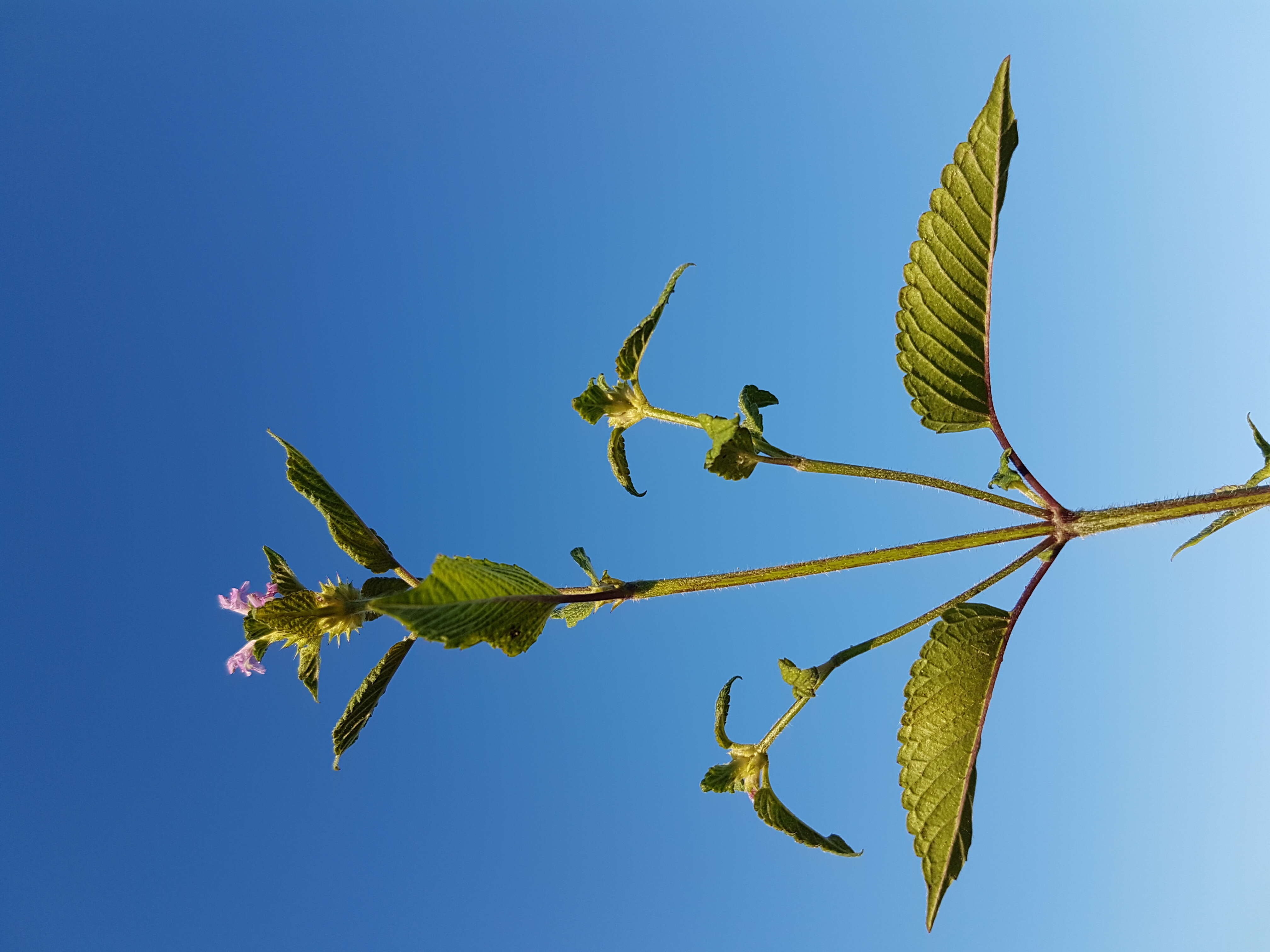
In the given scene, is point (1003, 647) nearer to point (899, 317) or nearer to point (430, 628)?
point (899, 317)

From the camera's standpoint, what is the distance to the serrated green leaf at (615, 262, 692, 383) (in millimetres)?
1203

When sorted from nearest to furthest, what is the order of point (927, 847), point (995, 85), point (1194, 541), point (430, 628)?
1. point (430, 628)
2. point (995, 85)
3. point (1194, 541)
4. point (927, 847)

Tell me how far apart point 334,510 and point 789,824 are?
92 centimetres

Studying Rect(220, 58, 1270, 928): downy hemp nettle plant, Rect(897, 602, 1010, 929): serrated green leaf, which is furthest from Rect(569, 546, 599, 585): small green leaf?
Rect(897, 602, 1010, 929): serrated green leaf

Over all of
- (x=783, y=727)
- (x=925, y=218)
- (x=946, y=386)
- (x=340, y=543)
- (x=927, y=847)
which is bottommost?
(x=927, y=847)

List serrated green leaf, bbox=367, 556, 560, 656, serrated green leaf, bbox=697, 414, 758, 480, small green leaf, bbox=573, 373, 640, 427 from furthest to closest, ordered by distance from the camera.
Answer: small green leaf, bbox=573, 373, 640, 427 → serrated green leaf, bbox=697, 414, 758, 480 → serrated green leaf, bbox=367, 556, 560, 656

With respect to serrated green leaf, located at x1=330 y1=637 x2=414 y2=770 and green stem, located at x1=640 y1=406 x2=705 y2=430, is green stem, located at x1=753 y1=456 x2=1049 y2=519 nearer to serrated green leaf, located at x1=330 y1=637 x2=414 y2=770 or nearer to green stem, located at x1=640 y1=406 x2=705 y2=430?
green stem, located at x1=640 y1=406 x2=705 y2=430

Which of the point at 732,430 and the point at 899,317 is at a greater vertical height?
the point at 899,317

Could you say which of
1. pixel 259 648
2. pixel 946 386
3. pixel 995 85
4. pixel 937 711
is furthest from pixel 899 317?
pixel 259 648

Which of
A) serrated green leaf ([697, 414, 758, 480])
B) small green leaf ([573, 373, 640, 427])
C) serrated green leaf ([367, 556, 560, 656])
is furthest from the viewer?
Answer: small green leaf ([573, 373, 640, 427])

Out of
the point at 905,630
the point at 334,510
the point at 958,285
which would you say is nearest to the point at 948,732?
the point at 905,630

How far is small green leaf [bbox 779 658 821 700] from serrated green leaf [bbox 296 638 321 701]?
2.53 ft

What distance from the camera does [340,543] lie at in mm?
1195

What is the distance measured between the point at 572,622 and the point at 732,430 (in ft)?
1.46
